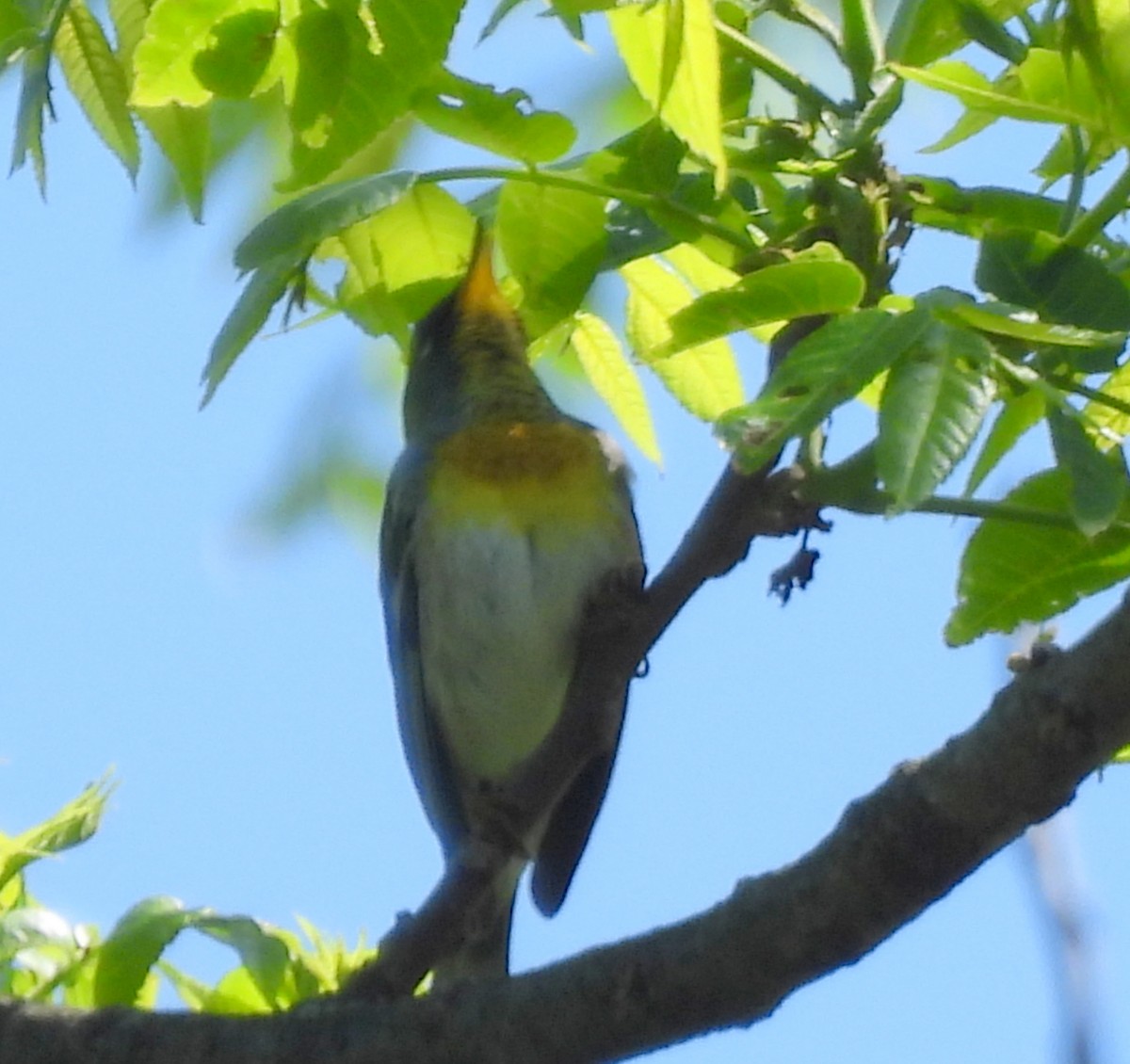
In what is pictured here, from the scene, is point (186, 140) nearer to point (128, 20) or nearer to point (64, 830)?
point (128, 20)

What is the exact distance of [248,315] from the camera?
2.07 meters

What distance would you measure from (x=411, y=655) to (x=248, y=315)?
223 cm

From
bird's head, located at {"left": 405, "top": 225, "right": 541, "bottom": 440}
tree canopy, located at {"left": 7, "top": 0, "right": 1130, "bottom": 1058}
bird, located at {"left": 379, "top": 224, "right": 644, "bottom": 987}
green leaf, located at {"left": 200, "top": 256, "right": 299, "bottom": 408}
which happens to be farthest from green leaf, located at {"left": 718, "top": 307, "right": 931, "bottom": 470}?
bird's head, located at {"left": 405, "top": 225, "right": 541, "bottom": 440}

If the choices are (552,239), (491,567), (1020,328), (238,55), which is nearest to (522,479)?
(491,567)

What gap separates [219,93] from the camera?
6.38ft

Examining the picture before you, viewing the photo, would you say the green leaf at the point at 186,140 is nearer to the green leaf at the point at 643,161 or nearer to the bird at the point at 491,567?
the green leaf at the point at 643,161

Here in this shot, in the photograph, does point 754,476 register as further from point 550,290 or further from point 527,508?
point 527,508

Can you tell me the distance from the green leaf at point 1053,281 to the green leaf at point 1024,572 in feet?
0.71

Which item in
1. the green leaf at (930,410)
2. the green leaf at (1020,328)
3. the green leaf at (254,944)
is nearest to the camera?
the green leaf at (930,410)

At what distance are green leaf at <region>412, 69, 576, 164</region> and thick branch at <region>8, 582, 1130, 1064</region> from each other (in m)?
0.88

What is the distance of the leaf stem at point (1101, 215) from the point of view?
1917 mm

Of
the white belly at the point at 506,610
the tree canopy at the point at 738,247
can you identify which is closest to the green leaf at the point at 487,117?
the tree canopy at the point at 738,247

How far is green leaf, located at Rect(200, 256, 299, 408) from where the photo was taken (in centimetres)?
204

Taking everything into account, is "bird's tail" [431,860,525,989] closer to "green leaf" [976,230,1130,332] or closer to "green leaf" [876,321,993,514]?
"green leaf" [976,230,1130,332]
